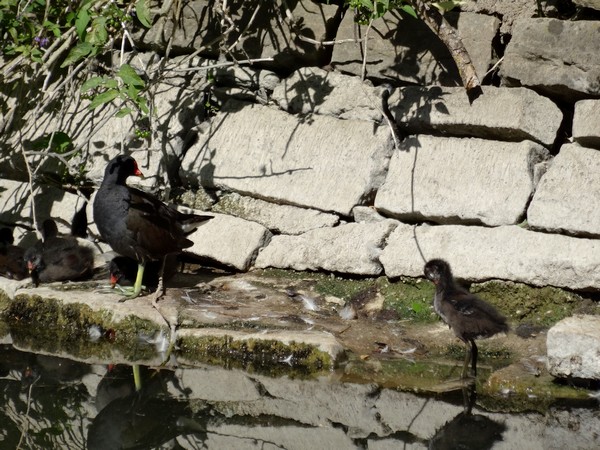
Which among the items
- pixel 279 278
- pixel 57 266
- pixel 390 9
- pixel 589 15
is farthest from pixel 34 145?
pixel 589 15

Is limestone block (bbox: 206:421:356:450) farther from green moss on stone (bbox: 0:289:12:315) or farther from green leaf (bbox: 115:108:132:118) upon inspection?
green leaf (bbox: 115:108:132:118)

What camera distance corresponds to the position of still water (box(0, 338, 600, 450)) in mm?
5742

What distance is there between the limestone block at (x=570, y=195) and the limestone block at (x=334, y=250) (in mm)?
1180

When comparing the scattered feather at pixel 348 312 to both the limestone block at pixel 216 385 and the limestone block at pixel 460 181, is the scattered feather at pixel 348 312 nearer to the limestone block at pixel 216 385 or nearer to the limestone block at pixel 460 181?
the limestone block at pixel 460 181

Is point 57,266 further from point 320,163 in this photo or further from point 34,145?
point 320,163

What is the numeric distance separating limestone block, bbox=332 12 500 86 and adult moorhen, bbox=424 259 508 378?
1881mm

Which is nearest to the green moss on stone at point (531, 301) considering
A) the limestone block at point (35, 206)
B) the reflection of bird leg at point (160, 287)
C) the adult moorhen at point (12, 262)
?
the reflection of bird leg at point (160, 287)

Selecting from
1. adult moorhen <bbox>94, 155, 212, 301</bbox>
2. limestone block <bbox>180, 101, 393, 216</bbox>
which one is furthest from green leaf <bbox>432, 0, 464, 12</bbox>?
adult moorhen <bbox>94, 155, 212, 301</bbox>

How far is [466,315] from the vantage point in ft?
22.1

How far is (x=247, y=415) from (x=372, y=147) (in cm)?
290

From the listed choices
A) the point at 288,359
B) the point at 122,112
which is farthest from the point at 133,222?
the point at 288,359

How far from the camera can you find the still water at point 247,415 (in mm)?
5742

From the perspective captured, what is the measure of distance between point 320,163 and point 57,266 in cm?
220

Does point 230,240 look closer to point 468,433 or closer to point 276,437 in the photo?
point 276,437
